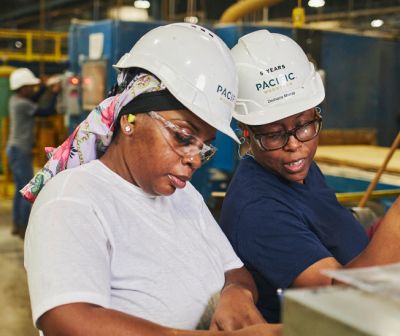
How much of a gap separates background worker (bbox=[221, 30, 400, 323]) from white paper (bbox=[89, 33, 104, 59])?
3.48 metres

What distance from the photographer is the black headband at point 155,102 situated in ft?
3.89

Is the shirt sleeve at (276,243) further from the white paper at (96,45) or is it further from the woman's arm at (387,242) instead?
the white paper at (96,45)

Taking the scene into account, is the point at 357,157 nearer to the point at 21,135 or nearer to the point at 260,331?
the point at 260,331

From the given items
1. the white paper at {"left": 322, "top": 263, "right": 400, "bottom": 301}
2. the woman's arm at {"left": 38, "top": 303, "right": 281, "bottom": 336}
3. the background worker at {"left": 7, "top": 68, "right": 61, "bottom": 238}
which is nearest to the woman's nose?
the woman's arm at {"left": 38, "top": 303, "right": 281, "bottom": 336}

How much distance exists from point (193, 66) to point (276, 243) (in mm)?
519

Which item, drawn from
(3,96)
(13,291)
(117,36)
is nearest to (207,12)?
(3,96)

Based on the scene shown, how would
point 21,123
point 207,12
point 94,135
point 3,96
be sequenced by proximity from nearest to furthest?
point 94,135 < point 21,123 < point 3,96 < point 207,12

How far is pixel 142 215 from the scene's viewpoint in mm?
1206

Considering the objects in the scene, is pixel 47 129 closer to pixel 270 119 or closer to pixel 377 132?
pixel 377 132

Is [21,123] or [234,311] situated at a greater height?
[234,311]

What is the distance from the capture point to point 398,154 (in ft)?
13.8

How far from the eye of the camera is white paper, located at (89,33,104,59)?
495 cm

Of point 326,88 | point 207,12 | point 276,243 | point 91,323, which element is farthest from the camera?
point 207,12

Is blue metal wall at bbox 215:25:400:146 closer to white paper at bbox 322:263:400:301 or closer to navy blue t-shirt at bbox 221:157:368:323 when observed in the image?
navy blue t-shirt at bbox 221:157:368:323
